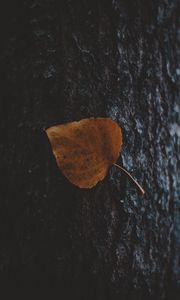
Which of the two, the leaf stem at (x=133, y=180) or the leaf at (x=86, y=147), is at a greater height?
the leaf at (x=86, y=147)

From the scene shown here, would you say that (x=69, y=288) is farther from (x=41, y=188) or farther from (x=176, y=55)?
(x=176, y=55)

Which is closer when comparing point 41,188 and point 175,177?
point 41,188

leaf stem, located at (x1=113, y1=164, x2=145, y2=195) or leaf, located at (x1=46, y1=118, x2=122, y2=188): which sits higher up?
leaf, located at (x1=46, y1=118, x2=122, y2=188)

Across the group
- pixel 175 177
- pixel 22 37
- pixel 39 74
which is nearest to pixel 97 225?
pixel 175 177

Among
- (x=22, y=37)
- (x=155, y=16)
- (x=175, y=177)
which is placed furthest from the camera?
(x=175, y=177)

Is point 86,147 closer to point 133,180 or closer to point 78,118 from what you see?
point 78,118

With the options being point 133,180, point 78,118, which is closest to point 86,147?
point 78,118
